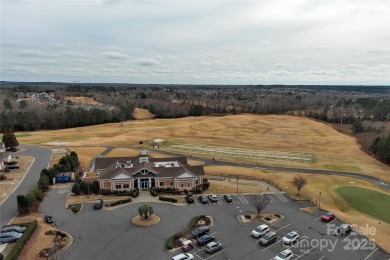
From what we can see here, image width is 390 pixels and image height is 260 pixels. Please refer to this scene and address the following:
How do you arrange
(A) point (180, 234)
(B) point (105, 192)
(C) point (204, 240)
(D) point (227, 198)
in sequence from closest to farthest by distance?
(C) point (204, 240) → (A) point (180, 234) → (D) point (227, 198) → (B) point (105, 192)

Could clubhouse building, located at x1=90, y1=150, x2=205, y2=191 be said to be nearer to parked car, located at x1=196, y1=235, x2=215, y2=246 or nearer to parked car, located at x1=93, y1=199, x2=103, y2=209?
parked car, located at x1=93, y1=199, x2=103, y2=209

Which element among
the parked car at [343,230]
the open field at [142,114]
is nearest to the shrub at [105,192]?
the parked car at [343,230]

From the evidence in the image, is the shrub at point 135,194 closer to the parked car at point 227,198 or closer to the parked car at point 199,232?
the parked car at point 227,198

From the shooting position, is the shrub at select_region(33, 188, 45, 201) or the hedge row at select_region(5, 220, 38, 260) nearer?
the hedge row at select_region(5, 220, 38, 260)

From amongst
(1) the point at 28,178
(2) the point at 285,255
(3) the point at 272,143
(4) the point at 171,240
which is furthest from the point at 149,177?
(3) the point at 272,143

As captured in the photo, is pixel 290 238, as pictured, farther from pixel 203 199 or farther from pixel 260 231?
pixel 203 199

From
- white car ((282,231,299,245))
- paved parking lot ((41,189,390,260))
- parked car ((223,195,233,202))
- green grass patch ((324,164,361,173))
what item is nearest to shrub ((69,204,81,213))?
paved parking lot ((41,189,390,260))
